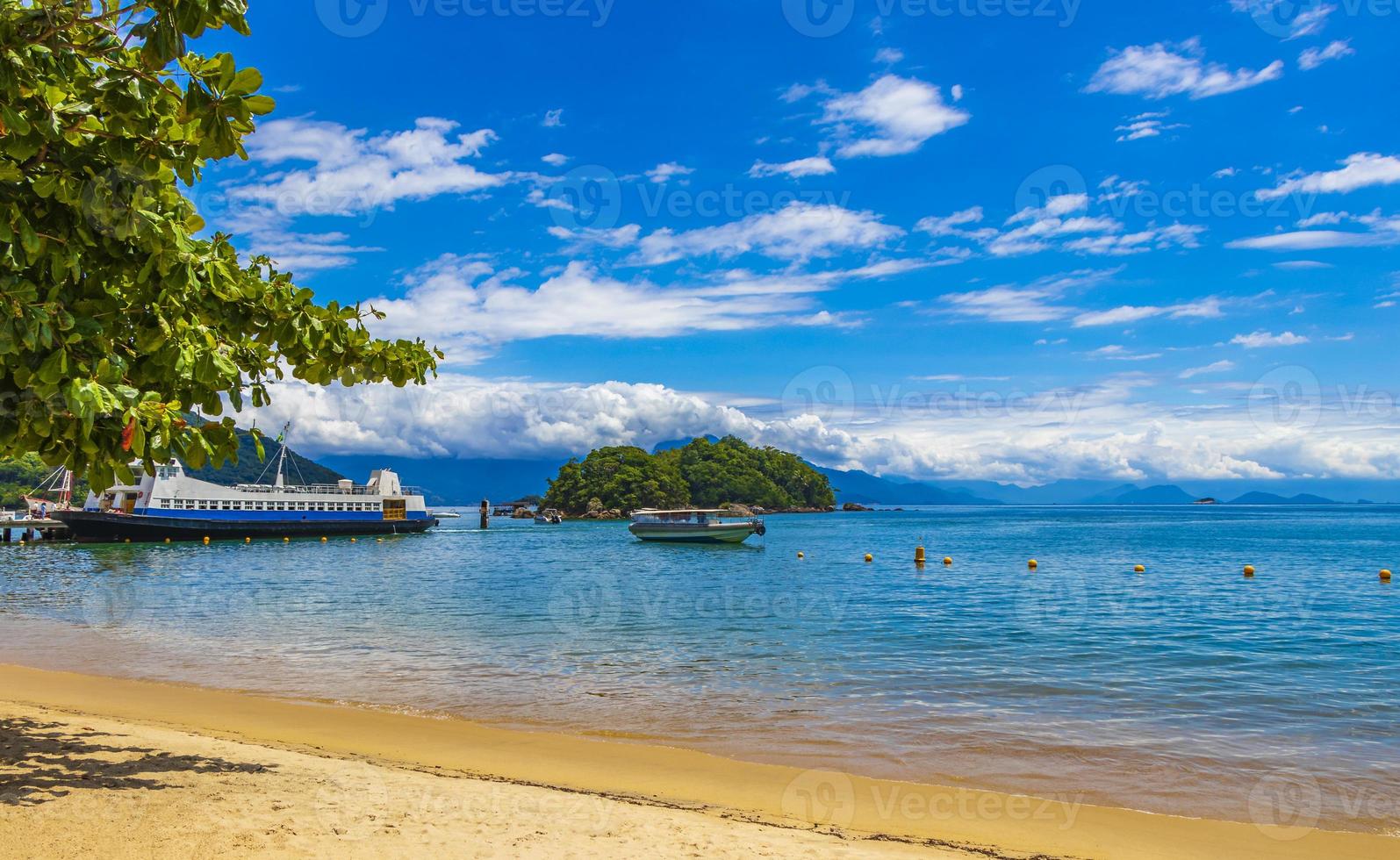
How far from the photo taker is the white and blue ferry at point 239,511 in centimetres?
7525

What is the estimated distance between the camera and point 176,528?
76.7 meters

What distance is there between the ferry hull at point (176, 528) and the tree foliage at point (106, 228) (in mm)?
83116

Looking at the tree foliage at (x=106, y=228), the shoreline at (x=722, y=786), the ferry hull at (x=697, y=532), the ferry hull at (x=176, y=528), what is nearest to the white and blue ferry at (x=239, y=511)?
the ferry hull at (x=176, y=528)

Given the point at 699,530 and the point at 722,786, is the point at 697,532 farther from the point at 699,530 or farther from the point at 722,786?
the point at 722,786

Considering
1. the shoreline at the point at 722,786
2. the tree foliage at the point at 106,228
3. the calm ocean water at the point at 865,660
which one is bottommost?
the calm ocean water at the point at 865,660

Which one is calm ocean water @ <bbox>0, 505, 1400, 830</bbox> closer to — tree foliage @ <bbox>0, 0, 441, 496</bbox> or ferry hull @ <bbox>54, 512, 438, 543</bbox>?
tree foliage @ <bbox>0, 0, 441, 496</bbox>

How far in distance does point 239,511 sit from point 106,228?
87281 mm

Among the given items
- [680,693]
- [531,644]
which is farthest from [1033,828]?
[531,644]

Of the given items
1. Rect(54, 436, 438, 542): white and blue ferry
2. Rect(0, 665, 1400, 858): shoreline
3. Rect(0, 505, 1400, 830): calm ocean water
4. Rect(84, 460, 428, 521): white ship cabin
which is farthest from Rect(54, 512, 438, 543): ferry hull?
Rect(0, 665, 1400, 858): shoreline

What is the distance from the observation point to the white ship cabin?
77.0m

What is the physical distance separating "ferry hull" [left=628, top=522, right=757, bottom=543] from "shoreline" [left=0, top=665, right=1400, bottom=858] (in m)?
59.6

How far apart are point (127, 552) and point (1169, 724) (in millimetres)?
70031

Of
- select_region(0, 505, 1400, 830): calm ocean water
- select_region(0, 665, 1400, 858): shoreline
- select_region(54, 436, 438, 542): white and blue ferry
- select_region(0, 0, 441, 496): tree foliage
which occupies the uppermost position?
select_region(0, 0, 441, 496): tree foliage

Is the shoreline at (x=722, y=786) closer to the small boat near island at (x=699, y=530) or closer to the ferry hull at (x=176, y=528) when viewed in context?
the small boat near island at (x=699, y=530)
